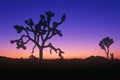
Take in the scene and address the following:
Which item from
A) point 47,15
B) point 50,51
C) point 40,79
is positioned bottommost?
point 40,79

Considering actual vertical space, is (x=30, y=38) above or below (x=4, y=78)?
above

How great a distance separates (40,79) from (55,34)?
17.3 metres

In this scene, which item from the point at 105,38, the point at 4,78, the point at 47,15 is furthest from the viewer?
the point at 105,38

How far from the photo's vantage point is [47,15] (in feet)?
96.1

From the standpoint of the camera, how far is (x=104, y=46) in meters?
45.2

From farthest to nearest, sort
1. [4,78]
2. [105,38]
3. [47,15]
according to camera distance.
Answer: [105,38] < [47,15] < [4,78]

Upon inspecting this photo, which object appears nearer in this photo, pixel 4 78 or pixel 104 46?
pixel 4 78

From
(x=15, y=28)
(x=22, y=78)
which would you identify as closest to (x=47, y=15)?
(x=15, y=28)

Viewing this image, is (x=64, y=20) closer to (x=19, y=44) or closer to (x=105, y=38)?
(x=19, y=44)

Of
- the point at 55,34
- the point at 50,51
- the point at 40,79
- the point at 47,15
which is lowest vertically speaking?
the point at 40,79

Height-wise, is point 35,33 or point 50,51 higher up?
point 35,33

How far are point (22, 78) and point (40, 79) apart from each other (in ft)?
3.20

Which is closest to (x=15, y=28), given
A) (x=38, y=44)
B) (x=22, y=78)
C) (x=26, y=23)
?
(x=26, y=23)

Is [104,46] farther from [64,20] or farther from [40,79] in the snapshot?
[40,79]
